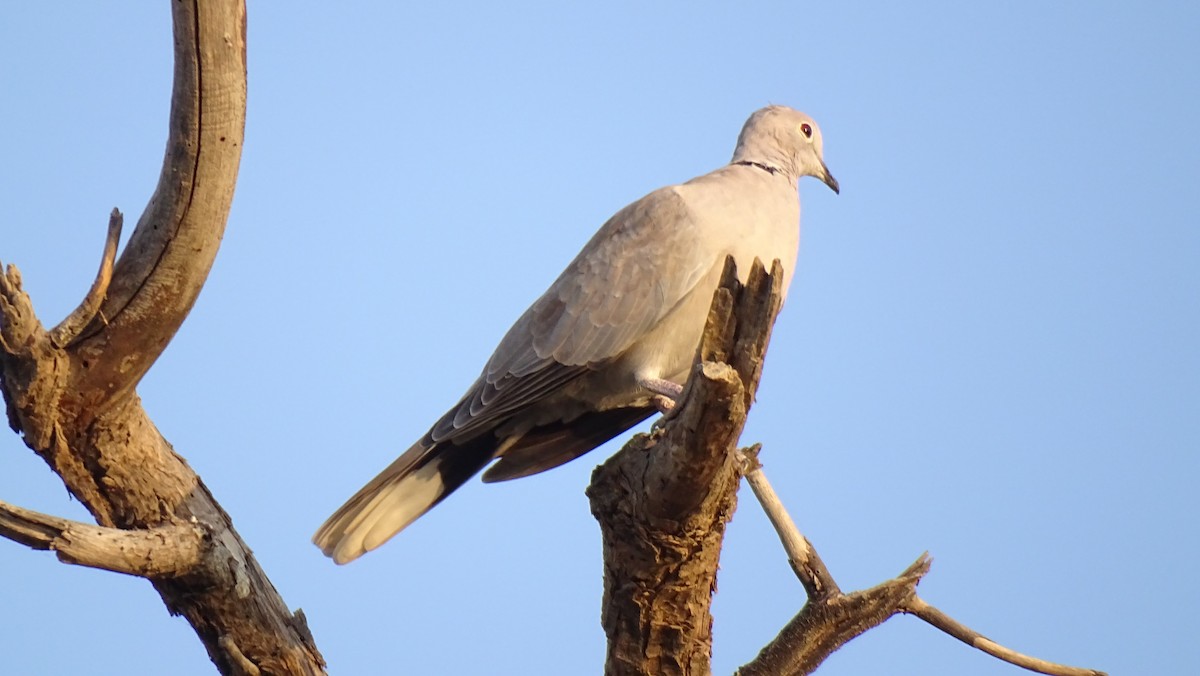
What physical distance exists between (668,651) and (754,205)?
197 centimetres

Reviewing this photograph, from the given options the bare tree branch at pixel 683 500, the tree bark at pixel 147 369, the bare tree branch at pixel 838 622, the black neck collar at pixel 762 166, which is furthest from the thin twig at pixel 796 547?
the black neck collar at pixel 762 166

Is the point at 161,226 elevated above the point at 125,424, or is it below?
above

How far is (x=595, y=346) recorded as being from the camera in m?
4.52

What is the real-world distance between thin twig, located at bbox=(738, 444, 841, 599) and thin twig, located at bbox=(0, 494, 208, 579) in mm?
1558

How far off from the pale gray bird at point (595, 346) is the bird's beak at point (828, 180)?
0.79 metres

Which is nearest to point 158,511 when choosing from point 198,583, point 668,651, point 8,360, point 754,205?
point 198,583

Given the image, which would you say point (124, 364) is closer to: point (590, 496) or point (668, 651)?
point (590, 496)

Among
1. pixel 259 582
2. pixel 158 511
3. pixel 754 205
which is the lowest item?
pixel 259 582

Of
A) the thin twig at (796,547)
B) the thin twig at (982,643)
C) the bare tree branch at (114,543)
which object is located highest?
the bare tree branch at (114,543)

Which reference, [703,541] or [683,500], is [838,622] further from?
[683,500]

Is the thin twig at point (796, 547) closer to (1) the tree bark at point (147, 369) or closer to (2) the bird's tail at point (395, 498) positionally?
(2) the bird's tail at point (395, 498)

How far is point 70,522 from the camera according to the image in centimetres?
297

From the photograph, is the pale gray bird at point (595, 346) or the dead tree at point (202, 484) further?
the pale gray bird at point (595, 346)

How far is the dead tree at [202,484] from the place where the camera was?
2.99 metres
